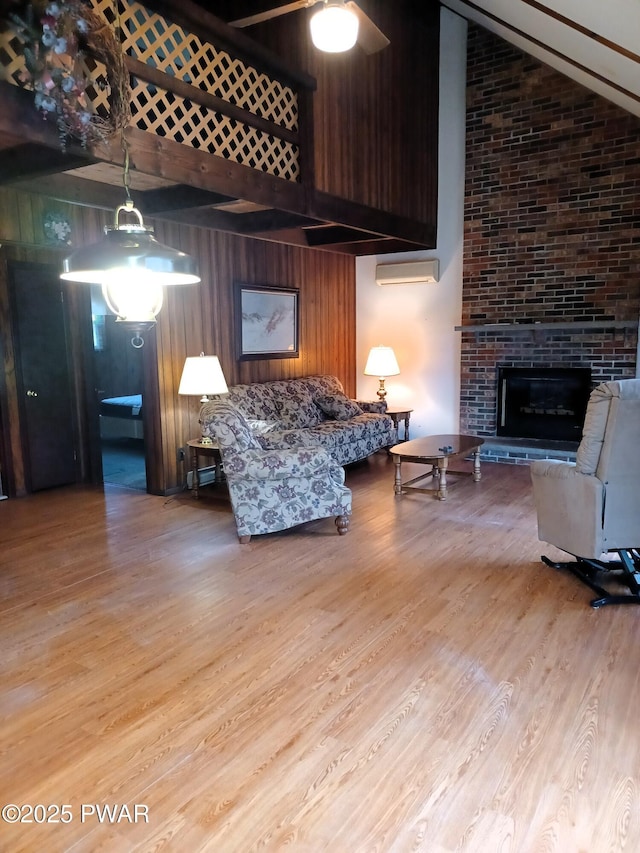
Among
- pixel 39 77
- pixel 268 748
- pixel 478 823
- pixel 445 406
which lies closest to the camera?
pixel 478 823

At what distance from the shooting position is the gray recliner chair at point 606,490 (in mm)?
3057

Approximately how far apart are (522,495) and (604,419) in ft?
7.26

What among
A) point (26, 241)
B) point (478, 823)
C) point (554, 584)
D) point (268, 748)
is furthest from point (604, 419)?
point (26, 241)

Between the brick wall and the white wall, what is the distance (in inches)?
5.3

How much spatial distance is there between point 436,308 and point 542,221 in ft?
4.76

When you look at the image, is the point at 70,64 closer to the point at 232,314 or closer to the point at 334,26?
the point at 334,26

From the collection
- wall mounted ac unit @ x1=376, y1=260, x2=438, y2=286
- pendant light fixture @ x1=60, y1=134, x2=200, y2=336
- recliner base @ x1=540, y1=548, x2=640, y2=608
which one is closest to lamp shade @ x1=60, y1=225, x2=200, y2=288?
pendant light fixture @ x1=60, y1=134, x2=200, y2=336

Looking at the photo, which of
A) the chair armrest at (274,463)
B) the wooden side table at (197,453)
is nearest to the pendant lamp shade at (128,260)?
the chair armrest at (274,463)

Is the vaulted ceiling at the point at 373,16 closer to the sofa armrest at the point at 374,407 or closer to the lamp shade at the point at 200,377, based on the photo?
the lamp shade at the point at 200,377

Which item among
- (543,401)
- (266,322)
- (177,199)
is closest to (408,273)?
(266,322)

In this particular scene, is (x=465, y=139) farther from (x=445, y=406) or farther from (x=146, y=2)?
(x=146, y=2)

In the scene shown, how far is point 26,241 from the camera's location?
4906mm

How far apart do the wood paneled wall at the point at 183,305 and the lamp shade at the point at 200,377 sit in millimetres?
290

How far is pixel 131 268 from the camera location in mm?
1808
